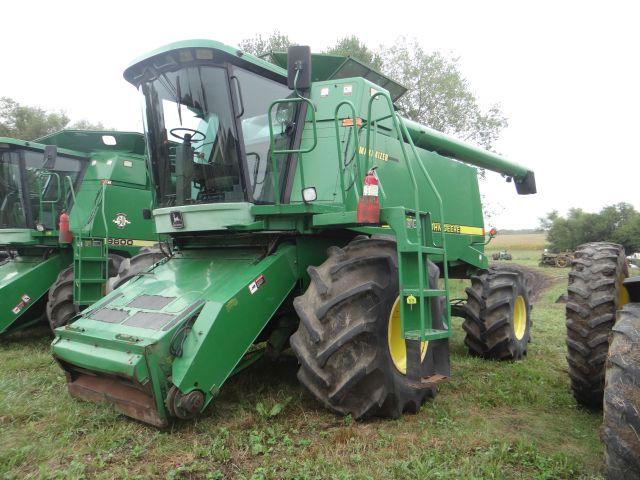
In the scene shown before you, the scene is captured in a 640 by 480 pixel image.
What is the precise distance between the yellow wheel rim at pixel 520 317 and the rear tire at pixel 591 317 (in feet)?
8.66

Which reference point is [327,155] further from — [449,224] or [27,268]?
[27,268]

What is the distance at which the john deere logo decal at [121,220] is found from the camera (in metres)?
8.16

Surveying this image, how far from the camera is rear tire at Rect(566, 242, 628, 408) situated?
3.46 metres

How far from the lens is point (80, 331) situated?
4.07 metres

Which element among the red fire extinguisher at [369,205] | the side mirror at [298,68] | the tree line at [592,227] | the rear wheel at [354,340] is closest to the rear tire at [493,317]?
the rear wheel at [354,340]

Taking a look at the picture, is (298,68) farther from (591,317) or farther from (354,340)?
(591,317)

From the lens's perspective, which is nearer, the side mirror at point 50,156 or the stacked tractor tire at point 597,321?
the stacked tractor tire at point 597,321

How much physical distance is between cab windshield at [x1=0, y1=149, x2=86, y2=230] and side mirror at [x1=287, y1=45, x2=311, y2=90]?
5.42 meters

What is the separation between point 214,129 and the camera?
432 centimetres

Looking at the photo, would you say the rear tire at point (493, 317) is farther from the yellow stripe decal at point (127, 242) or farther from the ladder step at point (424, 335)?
the yellow stripe decal at point (127, 242)

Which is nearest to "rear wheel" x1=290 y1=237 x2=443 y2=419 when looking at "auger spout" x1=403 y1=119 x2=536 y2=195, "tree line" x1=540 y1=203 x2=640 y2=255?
"auger spout" x1=403 y1=119 x2=536 y2=195

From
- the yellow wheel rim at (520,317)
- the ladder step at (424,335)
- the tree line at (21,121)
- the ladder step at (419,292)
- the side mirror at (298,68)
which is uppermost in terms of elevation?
the tree line at (21,121)

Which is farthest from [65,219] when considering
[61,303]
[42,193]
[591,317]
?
[591,317]

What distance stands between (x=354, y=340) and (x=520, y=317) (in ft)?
12.6
